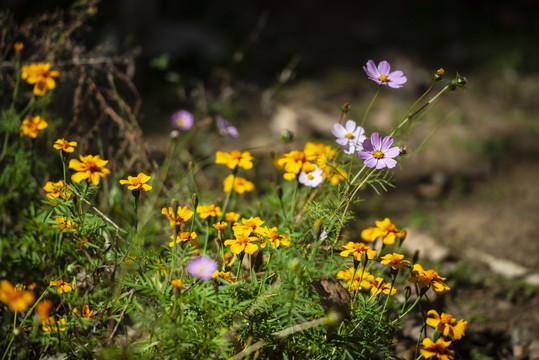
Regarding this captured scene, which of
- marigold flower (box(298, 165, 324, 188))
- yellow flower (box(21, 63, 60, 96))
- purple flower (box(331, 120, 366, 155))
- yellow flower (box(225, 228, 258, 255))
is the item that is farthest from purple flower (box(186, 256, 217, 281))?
yellow flower (box(21, 63, 60, 96))

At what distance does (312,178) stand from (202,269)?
0.47 m

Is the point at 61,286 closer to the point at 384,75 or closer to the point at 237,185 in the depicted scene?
the point at 237,185

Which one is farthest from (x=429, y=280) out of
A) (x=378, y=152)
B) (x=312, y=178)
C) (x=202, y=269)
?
(x=202, y=269)

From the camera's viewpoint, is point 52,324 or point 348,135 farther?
point 348,135

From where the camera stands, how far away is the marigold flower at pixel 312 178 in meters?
1.41

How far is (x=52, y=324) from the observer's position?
1166 mm

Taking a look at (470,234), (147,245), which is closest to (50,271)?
(147,245)

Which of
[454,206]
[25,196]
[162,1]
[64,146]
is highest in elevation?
[64,146]

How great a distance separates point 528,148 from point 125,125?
9.59 ft

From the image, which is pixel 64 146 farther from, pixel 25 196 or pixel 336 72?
pixel 336 72

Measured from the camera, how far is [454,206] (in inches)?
113

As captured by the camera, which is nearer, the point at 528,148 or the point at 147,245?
the point at 147,245

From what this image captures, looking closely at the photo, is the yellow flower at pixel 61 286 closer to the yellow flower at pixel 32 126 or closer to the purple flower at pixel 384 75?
the yellow flower at pixel 32 126

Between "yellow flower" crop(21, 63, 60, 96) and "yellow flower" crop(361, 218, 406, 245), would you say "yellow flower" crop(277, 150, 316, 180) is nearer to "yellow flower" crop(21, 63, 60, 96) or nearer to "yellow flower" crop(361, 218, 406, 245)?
"yellow flower" crop(361, 218, 406, 245)
